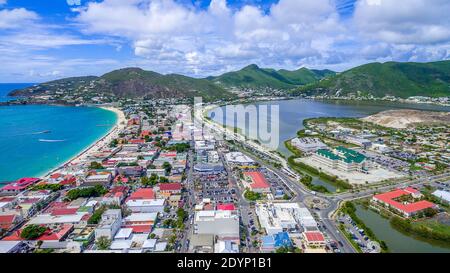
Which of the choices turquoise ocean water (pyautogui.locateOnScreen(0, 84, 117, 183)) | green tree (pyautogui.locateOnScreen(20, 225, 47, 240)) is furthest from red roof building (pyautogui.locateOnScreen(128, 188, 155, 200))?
turquoise ocean water (pyautogui.locateOnScreen(0, 84, 117, 183))

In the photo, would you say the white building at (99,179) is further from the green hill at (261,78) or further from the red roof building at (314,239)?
the green hill at (261,78)

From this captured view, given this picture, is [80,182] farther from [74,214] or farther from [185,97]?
[185,97]

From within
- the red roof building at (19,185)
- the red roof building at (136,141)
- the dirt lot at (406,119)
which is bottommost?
the red roof building at (19,185)

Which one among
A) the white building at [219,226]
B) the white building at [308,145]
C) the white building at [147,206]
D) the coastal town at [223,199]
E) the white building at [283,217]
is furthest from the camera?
the white building at [308,145]

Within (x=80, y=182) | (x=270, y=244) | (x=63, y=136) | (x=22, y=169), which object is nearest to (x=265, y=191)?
(x=270, y=244)

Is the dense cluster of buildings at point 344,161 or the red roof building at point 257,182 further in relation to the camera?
the dense cluster of buildings at point 344,161

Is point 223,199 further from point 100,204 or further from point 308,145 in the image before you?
point 308,145

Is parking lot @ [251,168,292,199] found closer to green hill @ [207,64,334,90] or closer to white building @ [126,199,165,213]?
white building @ [126,199,165,213]

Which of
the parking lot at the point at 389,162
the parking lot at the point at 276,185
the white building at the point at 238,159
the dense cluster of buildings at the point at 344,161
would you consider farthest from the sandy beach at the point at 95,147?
the parking lot at the point at 389,162
